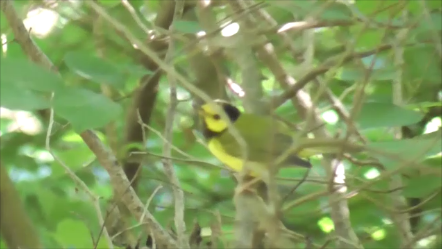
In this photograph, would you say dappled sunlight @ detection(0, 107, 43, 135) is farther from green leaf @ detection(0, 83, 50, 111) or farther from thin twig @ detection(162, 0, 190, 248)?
green leaf @ detection(0, 83, 50, 111)

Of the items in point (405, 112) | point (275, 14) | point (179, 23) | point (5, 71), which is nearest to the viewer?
point (5, 71)

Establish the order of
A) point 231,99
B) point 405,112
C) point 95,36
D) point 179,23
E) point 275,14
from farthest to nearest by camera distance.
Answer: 1. point 231,99
2. point 95,36
3. point 275,14
4. point 179,23
5. point 405,112

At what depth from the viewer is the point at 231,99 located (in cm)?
105

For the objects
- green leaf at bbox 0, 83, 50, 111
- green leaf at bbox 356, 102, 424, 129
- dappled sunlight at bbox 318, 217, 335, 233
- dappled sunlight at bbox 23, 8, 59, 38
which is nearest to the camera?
green leaf at bbox 0, 83, 50, 111

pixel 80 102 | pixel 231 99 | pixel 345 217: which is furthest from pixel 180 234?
pixel 231 99

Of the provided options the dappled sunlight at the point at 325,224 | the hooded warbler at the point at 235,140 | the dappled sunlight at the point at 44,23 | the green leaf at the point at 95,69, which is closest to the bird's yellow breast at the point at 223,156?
the hooded warbler at the point at 235,140

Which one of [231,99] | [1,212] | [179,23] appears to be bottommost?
[1,212]

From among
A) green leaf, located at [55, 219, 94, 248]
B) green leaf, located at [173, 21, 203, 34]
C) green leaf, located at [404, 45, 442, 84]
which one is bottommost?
green leaf, located at [55, 219, 94, 248]

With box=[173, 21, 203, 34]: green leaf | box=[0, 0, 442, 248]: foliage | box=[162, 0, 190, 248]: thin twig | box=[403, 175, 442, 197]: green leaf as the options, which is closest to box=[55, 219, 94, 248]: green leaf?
box=[0, 0, 442, 248]: foliage

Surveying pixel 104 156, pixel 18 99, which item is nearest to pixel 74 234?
pixel 104 156

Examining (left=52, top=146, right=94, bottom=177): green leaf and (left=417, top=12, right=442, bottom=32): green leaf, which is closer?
(left=417, top=12, right=442, bottom=32): green leaf

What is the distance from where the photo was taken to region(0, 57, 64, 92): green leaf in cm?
39

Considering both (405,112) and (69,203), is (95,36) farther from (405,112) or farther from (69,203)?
(405,112)

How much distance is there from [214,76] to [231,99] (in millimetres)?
76
